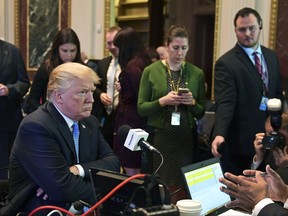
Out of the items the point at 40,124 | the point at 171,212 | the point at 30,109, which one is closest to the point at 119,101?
the point at 30,109

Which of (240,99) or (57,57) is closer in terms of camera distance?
(240,99)

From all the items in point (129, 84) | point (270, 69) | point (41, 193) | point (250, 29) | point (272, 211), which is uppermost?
point (250, 29)

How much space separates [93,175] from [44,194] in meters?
0.69

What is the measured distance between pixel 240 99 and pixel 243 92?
5cm

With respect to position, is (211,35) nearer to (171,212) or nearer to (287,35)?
(287,35)

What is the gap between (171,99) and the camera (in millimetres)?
3584

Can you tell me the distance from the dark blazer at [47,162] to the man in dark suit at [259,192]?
0.73 metres

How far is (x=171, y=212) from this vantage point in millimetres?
1406

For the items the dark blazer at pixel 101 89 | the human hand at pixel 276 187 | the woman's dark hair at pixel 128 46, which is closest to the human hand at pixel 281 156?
the human hand at pixel 276 187

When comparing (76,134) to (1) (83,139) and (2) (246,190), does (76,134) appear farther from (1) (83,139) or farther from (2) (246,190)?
(2) (246,190)

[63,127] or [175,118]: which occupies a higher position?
[63,127]

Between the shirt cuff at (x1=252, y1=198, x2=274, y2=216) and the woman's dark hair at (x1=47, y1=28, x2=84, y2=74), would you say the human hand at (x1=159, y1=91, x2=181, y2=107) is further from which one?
the shirt cuff at (x1=252, y1=198, x2=274, y2=216)

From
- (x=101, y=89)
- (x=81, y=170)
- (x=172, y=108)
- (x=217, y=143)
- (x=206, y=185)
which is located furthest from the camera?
(x=101, y=89)

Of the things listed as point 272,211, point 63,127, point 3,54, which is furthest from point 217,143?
point 3,54
